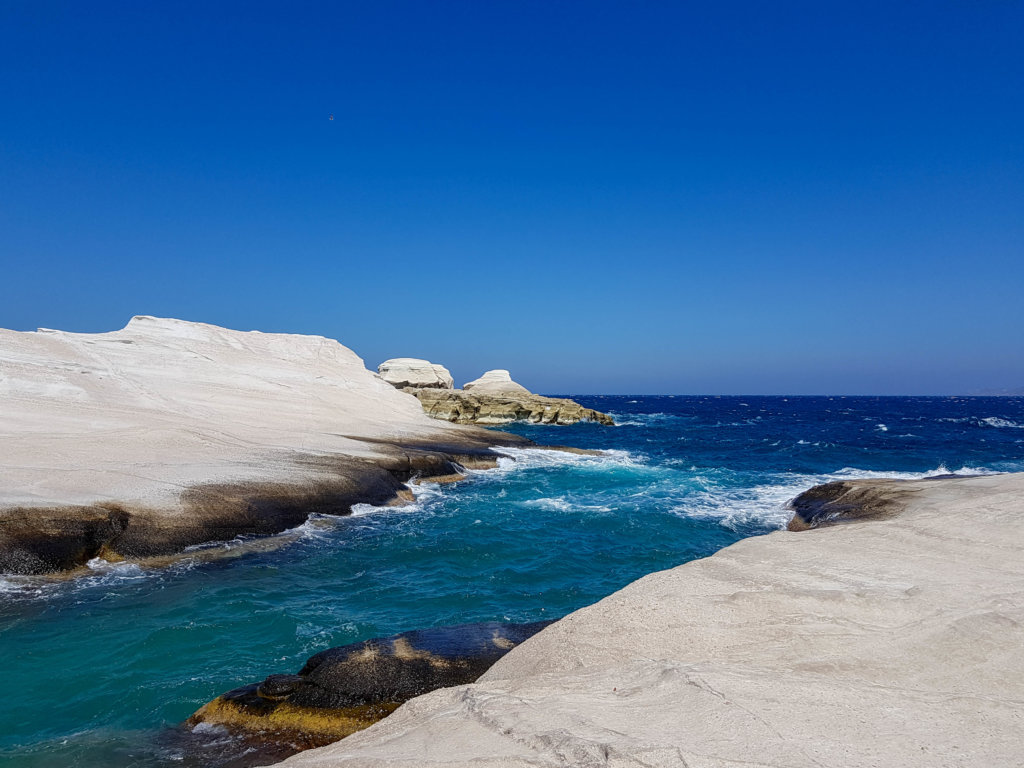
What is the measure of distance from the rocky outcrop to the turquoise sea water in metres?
39.0

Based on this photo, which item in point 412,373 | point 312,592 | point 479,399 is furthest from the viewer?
point 412,373

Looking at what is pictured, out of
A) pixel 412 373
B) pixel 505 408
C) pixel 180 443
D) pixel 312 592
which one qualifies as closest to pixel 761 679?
pixel 312 592

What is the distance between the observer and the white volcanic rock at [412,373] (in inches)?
2945

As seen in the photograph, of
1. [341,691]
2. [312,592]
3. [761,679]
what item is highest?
[761,679]

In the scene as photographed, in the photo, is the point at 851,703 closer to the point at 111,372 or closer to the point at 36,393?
the point at 36,393

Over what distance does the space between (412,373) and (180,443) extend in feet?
184

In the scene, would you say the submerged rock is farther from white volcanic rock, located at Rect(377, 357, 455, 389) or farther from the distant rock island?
A: white volcanic rock, located at Rect(377, 357, 455, 389)

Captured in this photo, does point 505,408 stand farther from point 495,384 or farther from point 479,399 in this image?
point 495,384

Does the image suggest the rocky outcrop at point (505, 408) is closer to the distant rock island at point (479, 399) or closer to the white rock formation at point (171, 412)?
the distant rock island at point (479, 399)

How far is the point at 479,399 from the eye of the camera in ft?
226

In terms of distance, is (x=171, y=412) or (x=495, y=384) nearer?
(x=171, y=412)

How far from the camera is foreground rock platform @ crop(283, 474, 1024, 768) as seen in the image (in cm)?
326

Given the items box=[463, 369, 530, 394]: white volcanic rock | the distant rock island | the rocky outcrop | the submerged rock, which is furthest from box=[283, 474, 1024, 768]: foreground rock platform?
box=[463, 369, 530, 394]: white volcanic rock

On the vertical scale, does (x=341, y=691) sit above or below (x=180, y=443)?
below
